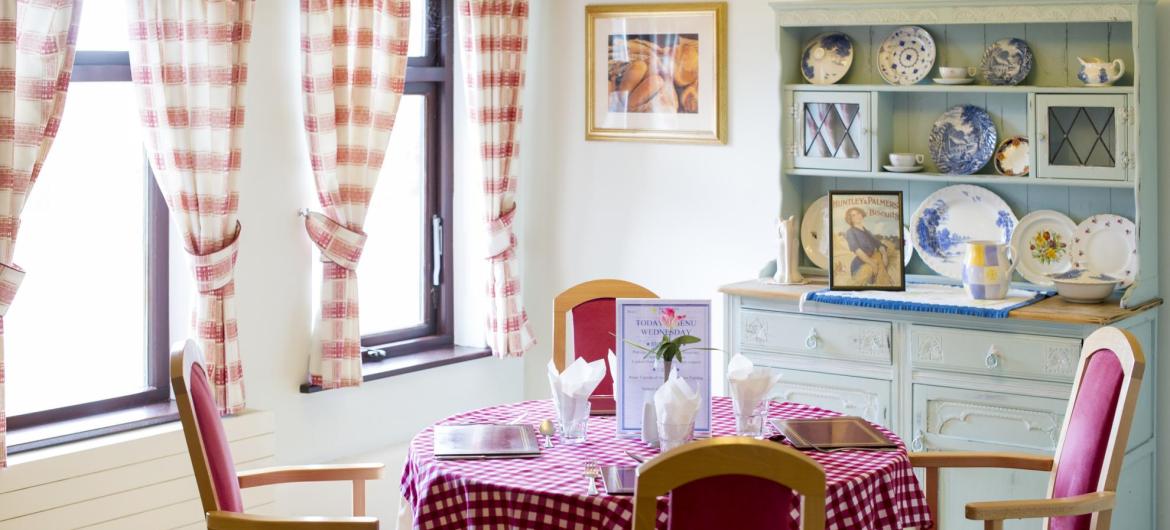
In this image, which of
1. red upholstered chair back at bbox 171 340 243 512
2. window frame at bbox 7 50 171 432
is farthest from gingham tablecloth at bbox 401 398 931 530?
window frame at bbox 7 50 171 432

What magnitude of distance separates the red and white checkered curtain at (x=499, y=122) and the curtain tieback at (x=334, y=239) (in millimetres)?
683

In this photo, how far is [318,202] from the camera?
13.4ft

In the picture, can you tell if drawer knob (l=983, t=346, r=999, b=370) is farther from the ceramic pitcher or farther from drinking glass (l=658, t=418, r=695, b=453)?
drinking glass (l=658, t=418, r=695, b=453)

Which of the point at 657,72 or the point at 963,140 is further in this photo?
the point at 657,72

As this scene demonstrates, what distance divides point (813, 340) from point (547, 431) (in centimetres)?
137

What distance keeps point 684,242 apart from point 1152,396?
1.63 meters

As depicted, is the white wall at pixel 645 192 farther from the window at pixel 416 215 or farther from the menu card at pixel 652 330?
the menu card at pixel 652 330

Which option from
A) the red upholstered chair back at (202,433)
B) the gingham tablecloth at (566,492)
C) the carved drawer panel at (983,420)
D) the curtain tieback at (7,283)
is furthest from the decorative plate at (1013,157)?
the curtain tieback at (7,283)

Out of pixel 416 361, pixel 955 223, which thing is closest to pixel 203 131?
pixel 416 361

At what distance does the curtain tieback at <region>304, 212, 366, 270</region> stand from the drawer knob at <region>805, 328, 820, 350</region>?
1.42 m

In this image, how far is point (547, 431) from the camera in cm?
289

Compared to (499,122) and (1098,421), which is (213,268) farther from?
(1098,421)

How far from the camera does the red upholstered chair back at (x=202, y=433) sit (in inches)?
101

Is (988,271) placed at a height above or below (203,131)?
below
